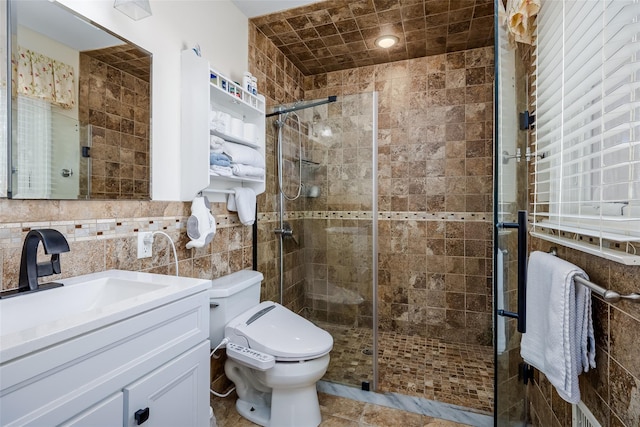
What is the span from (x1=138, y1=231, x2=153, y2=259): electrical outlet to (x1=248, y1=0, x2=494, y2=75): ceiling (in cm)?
158

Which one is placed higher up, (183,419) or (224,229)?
(224,229)

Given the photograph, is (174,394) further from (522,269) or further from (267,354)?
(522,269)

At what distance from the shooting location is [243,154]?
1851 millimetres

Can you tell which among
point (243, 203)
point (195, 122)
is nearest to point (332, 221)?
point (243, 203)

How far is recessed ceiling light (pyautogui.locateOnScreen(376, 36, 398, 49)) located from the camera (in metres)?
2.43

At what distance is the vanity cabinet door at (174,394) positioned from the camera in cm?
82

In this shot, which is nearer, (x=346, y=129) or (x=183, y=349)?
(x=183, y=349)

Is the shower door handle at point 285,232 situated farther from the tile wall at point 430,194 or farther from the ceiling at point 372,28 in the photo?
the ceiling at point 372,28

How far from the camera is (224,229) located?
193 centimetres

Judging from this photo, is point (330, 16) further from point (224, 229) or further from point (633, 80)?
point (633, 80)

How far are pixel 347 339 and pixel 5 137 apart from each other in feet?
6.58

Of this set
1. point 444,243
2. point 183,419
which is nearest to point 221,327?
point 183,419

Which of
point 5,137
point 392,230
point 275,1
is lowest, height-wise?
point 392,230

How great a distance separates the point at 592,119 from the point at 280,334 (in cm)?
160
